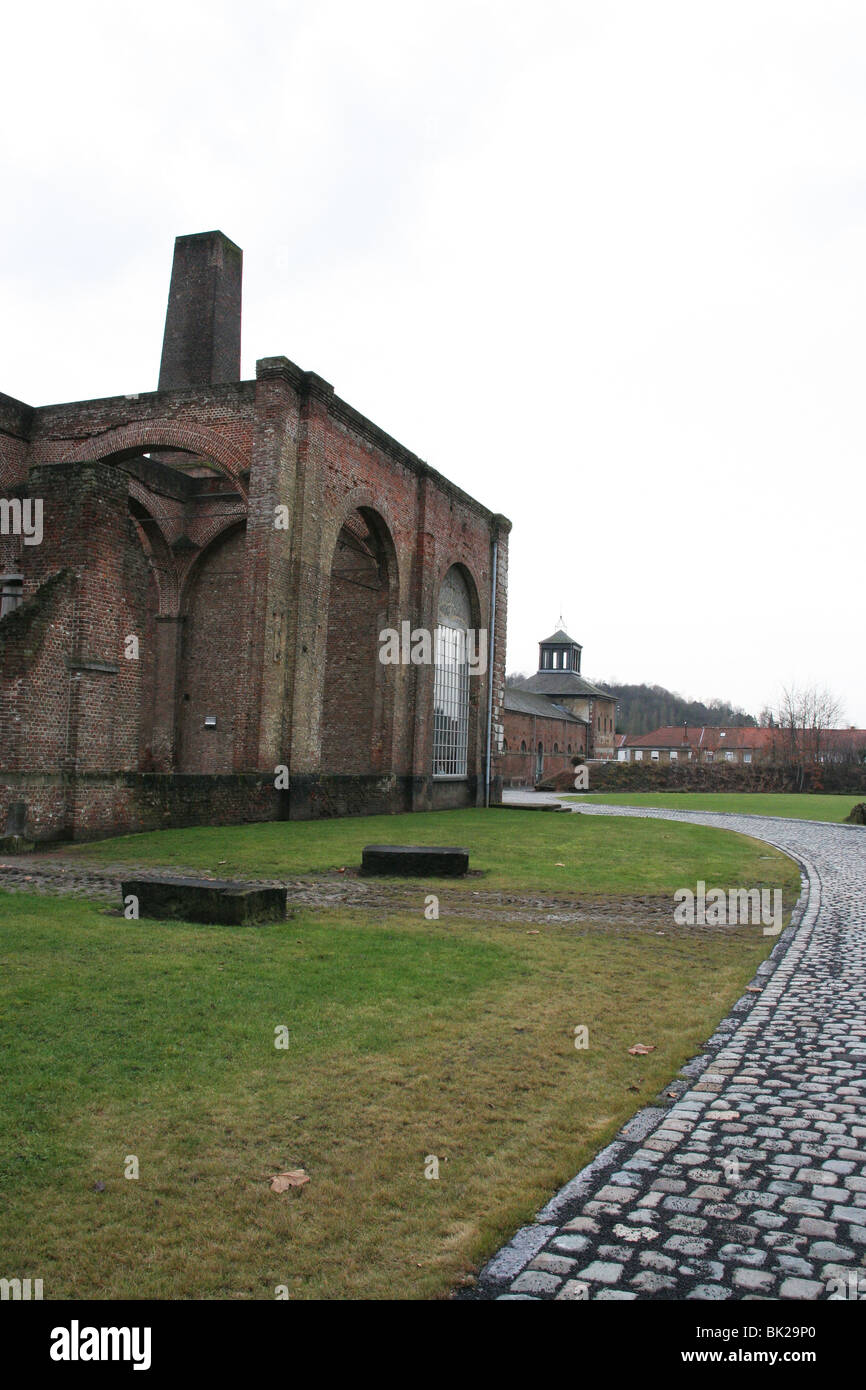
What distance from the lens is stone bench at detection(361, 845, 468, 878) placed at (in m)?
11.7

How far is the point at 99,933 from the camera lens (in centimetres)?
722

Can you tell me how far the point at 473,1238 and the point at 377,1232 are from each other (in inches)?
12.2

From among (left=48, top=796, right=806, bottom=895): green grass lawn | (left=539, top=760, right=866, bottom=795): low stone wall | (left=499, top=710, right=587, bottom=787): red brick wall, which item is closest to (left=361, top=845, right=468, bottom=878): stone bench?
(left=48, top=796, right=806, bottom=895): green grass lawn

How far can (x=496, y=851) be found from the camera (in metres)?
15.1

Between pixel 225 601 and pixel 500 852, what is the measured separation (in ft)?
48.6

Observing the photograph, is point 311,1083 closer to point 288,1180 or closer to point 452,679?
point 288,1180

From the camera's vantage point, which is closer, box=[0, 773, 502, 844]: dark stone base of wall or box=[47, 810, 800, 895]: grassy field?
box=[47, 810, 800, 895]: grassy field

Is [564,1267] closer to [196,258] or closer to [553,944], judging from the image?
[553,944]

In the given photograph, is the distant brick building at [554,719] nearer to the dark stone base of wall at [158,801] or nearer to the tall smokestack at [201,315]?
the tall smokestack at [201,315]

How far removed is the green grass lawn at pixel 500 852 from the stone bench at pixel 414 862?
269mm

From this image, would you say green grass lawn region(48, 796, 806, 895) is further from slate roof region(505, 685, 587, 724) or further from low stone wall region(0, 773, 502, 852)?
slate roof region(505, 685, 587, 724)

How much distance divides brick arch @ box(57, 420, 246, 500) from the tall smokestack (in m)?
6.69

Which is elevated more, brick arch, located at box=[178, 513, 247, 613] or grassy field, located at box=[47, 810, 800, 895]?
brick arch, located at box=[178, 513, 247, 613]

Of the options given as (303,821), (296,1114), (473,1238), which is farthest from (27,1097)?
(303,821)
